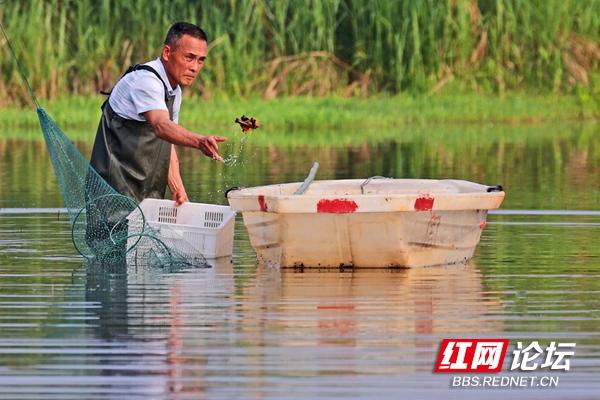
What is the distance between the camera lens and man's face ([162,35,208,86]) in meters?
10.2

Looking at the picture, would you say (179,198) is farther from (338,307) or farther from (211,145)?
(338,307)

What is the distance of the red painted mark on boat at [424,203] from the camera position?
978cm

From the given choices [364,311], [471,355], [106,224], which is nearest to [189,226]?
[106,224]

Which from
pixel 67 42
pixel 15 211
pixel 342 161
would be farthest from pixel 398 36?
pixel 15 211

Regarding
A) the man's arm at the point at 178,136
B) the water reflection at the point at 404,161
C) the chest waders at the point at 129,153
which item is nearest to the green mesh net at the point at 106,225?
the chest waders at the point at 129,153

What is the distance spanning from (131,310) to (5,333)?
30.1 inches

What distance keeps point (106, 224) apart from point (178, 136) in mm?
835

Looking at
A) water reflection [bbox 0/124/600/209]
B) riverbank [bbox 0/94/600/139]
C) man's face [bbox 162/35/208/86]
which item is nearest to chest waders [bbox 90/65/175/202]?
man's face [bbox 162/35/208/86]

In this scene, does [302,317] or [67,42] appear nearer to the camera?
[302,317]

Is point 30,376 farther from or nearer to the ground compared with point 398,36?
nearer to the ground

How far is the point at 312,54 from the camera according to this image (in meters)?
25.8

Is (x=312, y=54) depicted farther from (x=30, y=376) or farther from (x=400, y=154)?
(x=30, y=376)

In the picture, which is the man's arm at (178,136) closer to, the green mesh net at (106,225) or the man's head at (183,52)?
the man's head at (183,52)

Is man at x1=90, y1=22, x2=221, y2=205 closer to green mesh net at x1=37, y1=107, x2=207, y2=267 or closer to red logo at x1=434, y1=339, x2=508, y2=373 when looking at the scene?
green mesh net at x1=37, y1=107, x2=207, y2=267
